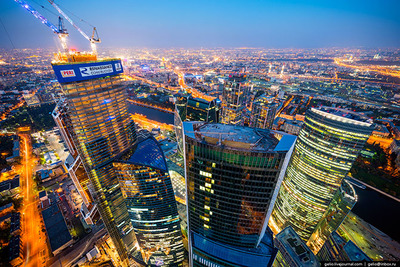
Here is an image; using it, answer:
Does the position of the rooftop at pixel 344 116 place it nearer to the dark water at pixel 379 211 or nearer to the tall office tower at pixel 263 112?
the tall office tower at pixel 263 112

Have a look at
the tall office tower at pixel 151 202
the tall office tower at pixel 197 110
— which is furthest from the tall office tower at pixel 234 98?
the tall office tower at pixel 151 202

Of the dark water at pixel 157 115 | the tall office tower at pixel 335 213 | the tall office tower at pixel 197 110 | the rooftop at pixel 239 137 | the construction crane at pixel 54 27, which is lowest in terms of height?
the dark water at pixel 157 115

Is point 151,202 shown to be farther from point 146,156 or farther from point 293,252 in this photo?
point 293,252

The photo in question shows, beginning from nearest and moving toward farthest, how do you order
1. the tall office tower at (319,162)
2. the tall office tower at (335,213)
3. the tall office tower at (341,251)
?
the tall office tower at (341,251) < the tall office tower at (319,162) < the tall office tower at (335,213)

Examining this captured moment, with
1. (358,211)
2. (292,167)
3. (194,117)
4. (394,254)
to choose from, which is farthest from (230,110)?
(394,254)

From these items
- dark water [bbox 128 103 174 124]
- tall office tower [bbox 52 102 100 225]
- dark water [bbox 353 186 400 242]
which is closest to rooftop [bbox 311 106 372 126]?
dark water [bbox 353 186 400 242]

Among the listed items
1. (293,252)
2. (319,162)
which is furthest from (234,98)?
(293,252)

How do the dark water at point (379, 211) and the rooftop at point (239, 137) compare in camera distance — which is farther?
the dark water at point (379, 211)
